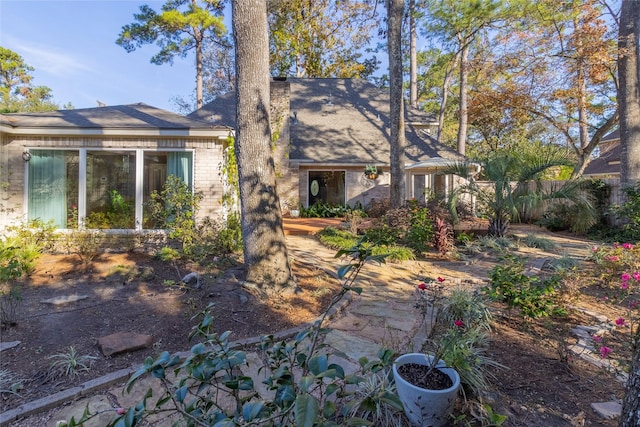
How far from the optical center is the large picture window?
665 cm

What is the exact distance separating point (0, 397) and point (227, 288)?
88.7 inches

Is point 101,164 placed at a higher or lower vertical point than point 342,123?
lower

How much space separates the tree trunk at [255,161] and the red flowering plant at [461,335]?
1806mm

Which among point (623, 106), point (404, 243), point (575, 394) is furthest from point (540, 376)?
point (623, 106)

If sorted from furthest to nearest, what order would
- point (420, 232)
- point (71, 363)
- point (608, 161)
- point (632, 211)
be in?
point (608, 161) → point (632, 211) → point (420, 232) → point (71, 363)

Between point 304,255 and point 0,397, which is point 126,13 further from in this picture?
point 0,397

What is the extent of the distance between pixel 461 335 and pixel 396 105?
7.36 metres

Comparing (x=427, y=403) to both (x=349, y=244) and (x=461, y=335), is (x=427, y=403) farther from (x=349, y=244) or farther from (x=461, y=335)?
(x=349, y=244)

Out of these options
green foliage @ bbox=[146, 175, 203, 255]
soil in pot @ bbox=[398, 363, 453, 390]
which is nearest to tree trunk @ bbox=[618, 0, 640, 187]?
soil in pot @ bbox=[398, 363, 453, 390]

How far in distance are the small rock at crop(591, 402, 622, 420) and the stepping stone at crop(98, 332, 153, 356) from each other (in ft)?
10.8

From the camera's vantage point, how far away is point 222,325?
3314mm

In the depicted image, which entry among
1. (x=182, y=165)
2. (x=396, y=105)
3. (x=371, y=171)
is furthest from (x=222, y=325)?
(x=371, y=171)

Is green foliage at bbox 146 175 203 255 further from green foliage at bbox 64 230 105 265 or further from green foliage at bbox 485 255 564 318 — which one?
green foliage at bbox 485 255 564 318

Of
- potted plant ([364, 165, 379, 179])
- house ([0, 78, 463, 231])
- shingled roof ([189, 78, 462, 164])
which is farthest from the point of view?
shingled roof ([189, 78, 462, 164])
